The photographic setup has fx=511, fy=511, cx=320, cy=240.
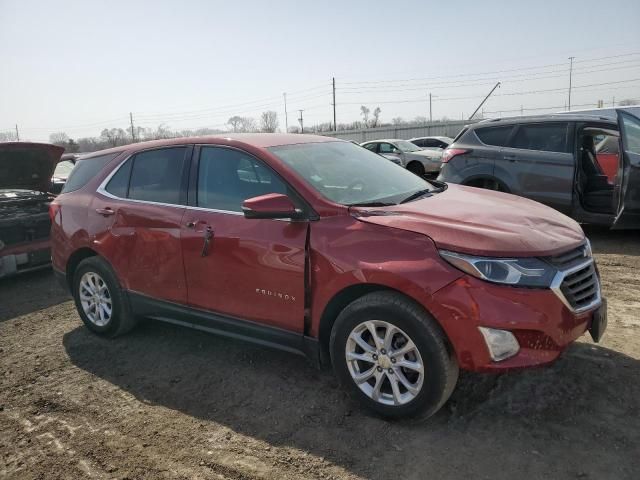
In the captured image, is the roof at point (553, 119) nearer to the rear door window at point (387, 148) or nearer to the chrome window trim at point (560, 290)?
the chrome window trim at point (560, 290)

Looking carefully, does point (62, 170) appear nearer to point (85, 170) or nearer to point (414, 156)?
point (85, 170)

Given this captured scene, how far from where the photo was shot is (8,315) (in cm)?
544

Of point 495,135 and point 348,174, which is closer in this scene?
point 348,174

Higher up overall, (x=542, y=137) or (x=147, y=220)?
(x=542, y=137)

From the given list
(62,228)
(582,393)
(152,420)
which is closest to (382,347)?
(582,393)

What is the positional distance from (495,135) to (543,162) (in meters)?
0.88

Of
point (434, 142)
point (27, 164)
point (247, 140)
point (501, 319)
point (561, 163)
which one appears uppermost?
point (434, 142)

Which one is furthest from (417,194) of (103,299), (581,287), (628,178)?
(628,178)

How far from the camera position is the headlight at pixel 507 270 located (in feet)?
8.73

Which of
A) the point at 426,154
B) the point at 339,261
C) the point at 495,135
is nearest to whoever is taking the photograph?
the point at 339,261

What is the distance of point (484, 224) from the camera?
2941 mm

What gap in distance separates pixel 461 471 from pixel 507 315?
2.66 ft

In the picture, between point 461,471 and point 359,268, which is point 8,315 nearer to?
point 359,268

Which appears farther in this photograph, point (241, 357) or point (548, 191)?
point (548, 191)
